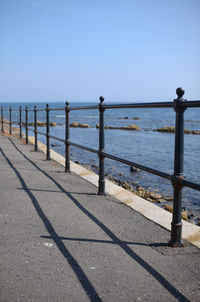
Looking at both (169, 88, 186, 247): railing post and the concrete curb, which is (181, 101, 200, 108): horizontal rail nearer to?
(169, 88, 186, 247): railing post

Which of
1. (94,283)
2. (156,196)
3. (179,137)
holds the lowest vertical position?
(156,196)

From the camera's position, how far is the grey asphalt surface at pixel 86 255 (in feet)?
6.79

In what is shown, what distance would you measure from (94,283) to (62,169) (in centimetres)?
448

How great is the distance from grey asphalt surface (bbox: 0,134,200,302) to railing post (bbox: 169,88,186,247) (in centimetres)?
12

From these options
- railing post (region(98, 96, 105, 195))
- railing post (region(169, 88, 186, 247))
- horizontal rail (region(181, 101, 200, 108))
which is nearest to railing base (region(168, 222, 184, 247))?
railing post (region(169, 88, 186, 247))

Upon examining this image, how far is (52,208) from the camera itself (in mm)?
3715

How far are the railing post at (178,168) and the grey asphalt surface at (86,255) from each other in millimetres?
119

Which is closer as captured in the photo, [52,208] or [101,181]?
[52,208]

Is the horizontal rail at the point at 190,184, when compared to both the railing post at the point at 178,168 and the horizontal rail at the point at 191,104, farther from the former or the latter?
the horizontal rail at the point at 191,104

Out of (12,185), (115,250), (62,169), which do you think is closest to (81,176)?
(62,169)

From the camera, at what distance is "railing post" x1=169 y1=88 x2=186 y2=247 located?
8.74 ft

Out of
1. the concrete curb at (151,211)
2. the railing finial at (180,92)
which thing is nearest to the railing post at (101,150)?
the concrete curb at (151,211)

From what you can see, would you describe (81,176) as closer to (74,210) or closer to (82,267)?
(74,210)

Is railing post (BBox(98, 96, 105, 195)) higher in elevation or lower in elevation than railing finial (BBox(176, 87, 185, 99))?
lower
